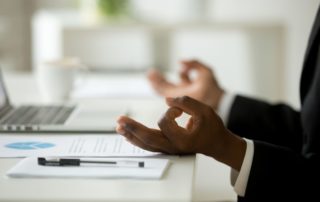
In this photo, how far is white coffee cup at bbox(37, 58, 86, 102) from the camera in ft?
5.32

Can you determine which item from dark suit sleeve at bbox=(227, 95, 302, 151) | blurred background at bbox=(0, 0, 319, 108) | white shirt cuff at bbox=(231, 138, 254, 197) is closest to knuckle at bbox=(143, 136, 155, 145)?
white shirt cuff at bbox=(231, 138, 254, 197)

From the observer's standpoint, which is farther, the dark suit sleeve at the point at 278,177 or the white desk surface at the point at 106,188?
the dark suit sleeve at the point at 278,177

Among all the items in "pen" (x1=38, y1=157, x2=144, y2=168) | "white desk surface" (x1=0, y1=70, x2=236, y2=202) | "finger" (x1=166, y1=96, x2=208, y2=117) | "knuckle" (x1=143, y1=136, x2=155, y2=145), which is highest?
"finger" (x1=166, y1=96, x2=208, y2=117)

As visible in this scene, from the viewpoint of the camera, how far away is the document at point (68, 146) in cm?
101

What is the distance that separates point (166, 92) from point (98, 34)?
6.43ft

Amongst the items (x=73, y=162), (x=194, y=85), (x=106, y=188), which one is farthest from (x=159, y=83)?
(x=106, y=188)

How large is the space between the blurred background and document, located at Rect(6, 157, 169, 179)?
7.50 ft

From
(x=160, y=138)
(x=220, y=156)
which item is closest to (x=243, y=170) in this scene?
(x=220, y=156)

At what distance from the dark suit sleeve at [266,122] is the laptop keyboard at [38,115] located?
452 mm

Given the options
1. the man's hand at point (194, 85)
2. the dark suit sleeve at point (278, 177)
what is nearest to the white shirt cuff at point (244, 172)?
the dark suit sleeve at point (278, 177)

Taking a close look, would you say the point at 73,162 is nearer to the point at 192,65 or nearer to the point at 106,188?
the point at 106,188

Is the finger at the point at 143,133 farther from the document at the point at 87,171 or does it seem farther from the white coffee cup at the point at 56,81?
the white coffee cup at the point at 56,81

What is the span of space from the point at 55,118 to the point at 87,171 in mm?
400

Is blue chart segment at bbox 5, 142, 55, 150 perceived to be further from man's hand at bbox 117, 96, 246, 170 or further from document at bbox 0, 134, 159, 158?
man's hand at bbox 117, 96, 246, 170
